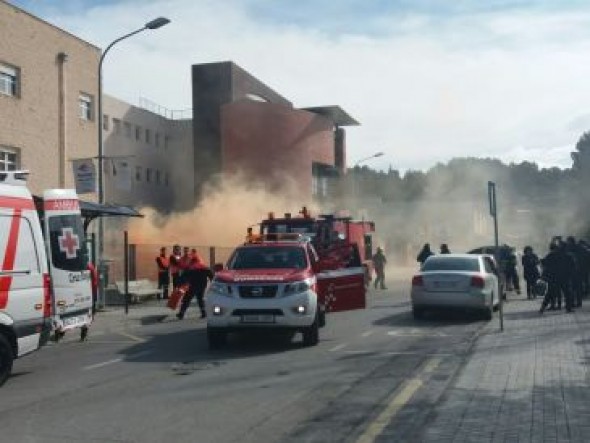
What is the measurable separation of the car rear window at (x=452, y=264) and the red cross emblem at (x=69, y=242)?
27.9 ft

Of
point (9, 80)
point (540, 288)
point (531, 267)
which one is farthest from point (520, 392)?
point (9, 80)

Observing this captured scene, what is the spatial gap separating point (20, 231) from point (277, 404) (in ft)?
13.4

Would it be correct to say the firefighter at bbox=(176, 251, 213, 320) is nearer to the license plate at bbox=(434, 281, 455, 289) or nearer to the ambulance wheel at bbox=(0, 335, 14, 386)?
the license plate at bbox=(434, 281, 455, 289)

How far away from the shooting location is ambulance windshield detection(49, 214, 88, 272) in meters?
11.6

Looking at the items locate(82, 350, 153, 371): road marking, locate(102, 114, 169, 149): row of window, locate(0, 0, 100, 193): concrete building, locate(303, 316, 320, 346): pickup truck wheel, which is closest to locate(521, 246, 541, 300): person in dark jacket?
locate(303, 316, 320, 346): pickup truck wheel

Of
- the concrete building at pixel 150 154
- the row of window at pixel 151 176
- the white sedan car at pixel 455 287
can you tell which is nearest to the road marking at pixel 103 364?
the white sedan car at pixel 455 287

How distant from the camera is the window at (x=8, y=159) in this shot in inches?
1067

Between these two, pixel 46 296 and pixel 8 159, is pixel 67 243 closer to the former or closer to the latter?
pixel 46 296

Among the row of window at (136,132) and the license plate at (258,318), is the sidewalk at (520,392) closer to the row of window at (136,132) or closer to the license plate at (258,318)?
the license plate at (258,318)

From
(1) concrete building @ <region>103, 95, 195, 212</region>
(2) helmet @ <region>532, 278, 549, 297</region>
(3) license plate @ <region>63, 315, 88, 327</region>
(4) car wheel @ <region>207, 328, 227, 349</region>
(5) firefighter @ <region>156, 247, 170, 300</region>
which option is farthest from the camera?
(1) concrete building @ <region>103, 95, 195, 212</region>

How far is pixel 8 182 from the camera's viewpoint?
32.5 ft

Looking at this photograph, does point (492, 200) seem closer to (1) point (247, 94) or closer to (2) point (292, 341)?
(2) point (292, 341)

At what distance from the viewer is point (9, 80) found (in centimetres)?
2784

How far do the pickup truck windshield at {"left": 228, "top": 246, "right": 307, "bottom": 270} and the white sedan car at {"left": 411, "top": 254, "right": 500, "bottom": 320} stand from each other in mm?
4389
